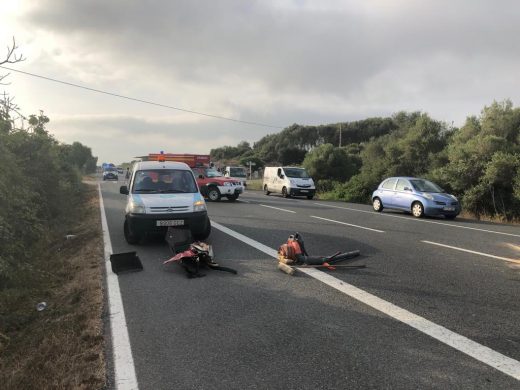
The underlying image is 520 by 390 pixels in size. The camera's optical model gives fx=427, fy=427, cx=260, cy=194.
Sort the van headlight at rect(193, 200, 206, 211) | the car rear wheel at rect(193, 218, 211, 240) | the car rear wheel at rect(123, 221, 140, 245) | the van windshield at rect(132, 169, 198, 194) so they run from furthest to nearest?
the van windshield at rect(132, 169, 198, 194), the car rear wheel at rect(193, 218, 211, 240), the van headlight at rect(193, 200, 206, 211), the car rear wheel at rect(123, 221, 140, 245)

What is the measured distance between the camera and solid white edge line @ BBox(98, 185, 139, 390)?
346cm

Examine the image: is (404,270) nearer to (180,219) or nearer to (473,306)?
(473,306)

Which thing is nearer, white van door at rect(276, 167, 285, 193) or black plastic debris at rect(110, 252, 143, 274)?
black plastic debris at rect(110, 252, 143, 274)

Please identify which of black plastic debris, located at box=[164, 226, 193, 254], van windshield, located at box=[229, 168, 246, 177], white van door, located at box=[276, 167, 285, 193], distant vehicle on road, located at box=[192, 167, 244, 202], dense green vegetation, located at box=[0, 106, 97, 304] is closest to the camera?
dense green vegetation, located at box=[0, 106, 97, 304]

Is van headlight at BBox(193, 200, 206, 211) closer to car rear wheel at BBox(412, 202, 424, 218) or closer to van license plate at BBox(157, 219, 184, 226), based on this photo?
van license plate at BBox(157, 219, 184, 226)

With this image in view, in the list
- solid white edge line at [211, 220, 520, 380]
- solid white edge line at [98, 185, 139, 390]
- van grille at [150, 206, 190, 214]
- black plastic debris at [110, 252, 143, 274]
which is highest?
van grille at [150, 206, 190, 214]

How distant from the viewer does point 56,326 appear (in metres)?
4.75

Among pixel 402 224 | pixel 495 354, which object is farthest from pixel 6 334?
pixel 402 224

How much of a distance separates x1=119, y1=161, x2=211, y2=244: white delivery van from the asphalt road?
1.73ft

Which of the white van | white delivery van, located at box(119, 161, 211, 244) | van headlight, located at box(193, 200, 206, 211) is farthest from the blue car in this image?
van headlight, located at box(193, 200, 206, 211)

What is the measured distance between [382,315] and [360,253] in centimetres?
357

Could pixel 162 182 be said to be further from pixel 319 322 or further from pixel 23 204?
pixel 319 322

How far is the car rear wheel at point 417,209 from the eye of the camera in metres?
15.6

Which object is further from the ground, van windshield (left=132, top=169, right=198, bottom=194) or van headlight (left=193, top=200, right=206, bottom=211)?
van windshield (left=132, top=169, right=198, bottom=194)
